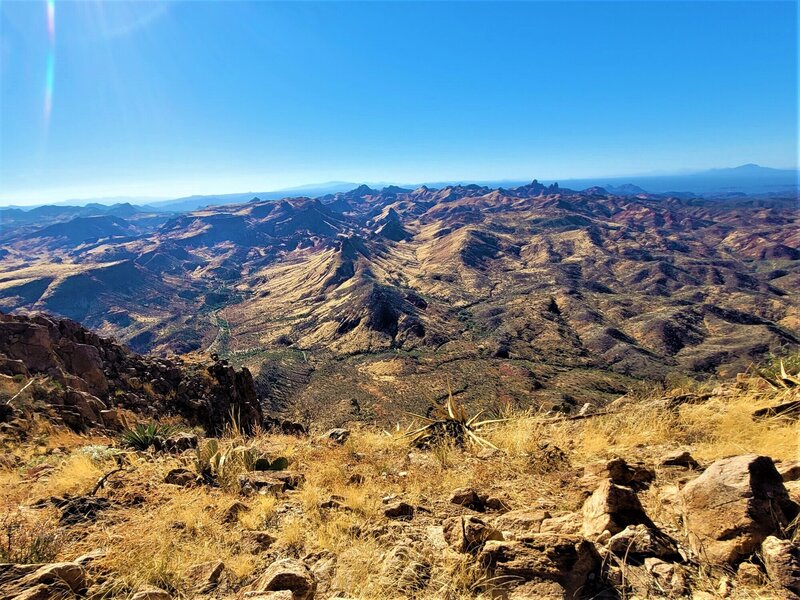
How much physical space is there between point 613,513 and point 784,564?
1.09 metres

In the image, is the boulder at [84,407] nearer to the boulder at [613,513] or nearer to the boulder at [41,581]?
the boulder at [41,581]

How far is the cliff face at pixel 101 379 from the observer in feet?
35.8

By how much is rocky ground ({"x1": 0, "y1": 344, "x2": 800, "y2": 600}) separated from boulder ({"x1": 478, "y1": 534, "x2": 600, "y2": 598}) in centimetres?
1

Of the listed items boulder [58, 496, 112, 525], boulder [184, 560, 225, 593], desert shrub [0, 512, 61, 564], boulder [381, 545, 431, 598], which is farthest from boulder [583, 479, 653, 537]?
boulder [58, 496, 112, 525]

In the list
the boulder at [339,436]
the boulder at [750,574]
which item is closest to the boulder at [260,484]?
the boulder at [339,436]

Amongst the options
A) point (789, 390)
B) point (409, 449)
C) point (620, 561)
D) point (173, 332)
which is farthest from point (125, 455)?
point (173, 332)

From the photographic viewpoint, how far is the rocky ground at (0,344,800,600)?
284cm

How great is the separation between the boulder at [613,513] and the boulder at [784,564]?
0.86m

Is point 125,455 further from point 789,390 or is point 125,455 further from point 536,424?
point 789,390

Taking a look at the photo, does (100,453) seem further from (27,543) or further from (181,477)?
(27,543)

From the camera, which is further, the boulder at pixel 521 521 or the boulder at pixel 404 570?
the boulder at pixel 521 521

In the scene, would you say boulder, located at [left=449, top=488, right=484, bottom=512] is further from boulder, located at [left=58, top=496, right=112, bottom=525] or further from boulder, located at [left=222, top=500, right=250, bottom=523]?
boulder, located at [left=58, top=496, right=112, bottom=525]

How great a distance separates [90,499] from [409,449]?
4561 mm

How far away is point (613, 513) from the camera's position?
336 cm
